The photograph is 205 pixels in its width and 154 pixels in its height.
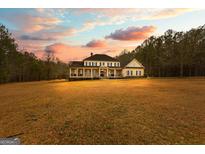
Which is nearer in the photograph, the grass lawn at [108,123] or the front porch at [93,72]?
the grass lawn at [108,123]

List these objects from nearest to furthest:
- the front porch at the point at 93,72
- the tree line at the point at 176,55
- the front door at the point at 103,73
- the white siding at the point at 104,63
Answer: the tree line at the point at 176,55 < the front porch at the point at 93,72 < the white siding at the point at 104,63 < the front door at the point at 103,73

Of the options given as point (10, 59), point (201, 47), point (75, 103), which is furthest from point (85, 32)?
point (201, 47)

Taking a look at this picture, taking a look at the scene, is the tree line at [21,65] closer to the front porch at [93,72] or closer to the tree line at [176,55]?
the front porch at [93,72]

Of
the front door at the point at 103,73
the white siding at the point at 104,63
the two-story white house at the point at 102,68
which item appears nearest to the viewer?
the two-story white house at the point at 102,68

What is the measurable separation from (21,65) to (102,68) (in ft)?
27.1

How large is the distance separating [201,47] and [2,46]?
16492 millimetres

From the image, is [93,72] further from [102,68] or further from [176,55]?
[176,55]

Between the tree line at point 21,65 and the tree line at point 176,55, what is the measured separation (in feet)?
27.5

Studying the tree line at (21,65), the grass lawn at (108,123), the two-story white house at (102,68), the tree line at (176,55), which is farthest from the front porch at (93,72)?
the grass lawn at (108,123)

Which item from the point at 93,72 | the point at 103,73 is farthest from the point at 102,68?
the point at 93,72

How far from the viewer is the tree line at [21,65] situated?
14.9 meters

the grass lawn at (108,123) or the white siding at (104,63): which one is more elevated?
the white siding at (104,63)
